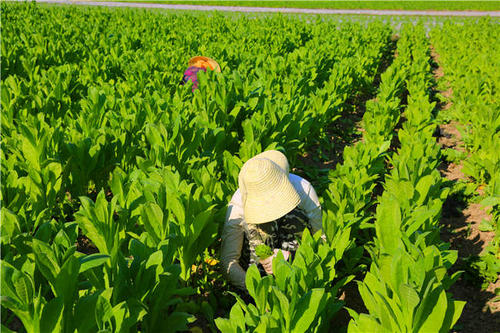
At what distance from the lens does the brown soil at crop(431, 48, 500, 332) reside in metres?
3.22

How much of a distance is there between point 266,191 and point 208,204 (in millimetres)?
501

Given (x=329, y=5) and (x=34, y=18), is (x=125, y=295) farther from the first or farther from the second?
(x=329, y=5)

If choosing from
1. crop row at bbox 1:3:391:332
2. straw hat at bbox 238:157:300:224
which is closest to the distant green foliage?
crop row at bbox 1:3:391:332

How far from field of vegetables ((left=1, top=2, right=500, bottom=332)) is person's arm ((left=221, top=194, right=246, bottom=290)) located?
0.12 metres

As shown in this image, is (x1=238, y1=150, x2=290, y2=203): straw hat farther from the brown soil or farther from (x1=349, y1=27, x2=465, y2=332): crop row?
the brown soil

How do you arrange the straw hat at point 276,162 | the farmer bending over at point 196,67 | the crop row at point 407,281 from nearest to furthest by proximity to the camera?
1. the crop row at point 407,281
2. the straw hat at point 276,162
3. the farmer bending over at point 196,67

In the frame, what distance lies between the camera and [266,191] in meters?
2.70

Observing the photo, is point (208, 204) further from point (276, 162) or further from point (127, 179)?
point (127, 179)

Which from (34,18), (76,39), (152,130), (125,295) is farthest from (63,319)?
(34,18)

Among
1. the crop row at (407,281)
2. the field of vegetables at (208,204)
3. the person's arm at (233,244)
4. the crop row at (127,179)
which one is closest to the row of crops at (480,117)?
the field of vegetables at (208,204)

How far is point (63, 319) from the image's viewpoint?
1.96 m

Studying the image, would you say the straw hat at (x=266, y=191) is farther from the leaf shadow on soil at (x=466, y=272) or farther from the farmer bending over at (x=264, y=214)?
the leaf shadow on soil at (x=466, y=272)

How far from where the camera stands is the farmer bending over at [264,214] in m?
2.70

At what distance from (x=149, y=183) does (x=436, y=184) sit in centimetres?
240
